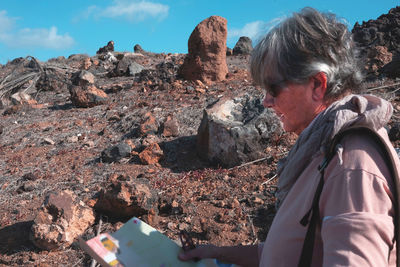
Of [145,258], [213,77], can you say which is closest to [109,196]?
[145,258]

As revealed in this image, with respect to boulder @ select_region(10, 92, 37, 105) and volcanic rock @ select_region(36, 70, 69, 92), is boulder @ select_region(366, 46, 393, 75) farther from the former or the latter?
boulder @ select_region(10, 92, 37, 105)

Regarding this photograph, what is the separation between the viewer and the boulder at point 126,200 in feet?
11.9

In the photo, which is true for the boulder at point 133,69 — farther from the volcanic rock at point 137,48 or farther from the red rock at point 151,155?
the red rock at point 151,155

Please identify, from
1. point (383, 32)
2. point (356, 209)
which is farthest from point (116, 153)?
point (383, 32)

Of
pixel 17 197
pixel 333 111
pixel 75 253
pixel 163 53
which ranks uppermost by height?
pixel 163 53

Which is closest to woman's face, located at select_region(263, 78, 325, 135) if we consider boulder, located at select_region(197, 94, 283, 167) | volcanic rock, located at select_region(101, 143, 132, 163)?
boulder, located at select_region(197, 94, 283, 167)

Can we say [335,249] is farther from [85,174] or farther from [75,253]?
[85,174]

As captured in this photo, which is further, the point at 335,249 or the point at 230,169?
the point at 230,169

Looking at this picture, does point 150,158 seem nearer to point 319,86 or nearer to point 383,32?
point 319,86

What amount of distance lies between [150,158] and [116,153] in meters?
0.60

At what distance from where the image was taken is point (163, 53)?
1552 centimetres

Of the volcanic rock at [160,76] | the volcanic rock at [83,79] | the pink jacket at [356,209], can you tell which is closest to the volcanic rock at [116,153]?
the volcanic rock at [160,76]

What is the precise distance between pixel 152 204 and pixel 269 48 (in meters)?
2.78

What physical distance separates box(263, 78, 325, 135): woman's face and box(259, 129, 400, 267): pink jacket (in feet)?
1.01
